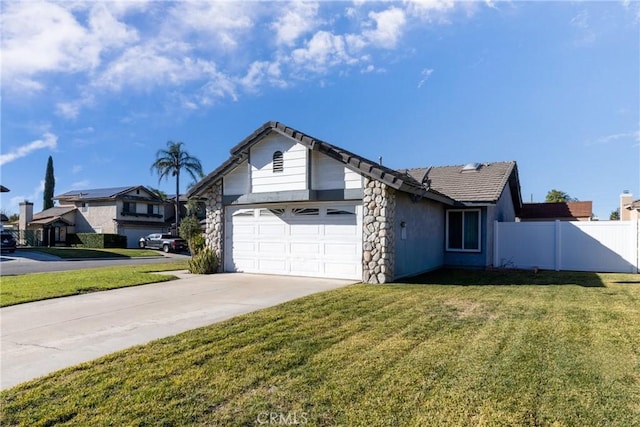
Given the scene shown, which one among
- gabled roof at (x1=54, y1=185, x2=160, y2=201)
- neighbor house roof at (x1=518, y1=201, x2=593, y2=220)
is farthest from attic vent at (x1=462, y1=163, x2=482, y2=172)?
gabled roof at (x1=54, y1=185, x2=160, y2=201)

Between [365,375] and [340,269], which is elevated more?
[340,269]

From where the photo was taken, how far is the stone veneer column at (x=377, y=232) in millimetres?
10648

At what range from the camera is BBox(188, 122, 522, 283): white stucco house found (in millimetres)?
10906

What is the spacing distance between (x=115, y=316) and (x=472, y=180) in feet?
46.9

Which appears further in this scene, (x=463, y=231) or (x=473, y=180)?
(x=473, y=180)

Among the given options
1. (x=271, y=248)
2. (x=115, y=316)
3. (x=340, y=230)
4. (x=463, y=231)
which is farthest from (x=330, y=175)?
(x=463, y=231)

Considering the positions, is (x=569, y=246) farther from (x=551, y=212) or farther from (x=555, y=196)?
(x=555, y=196)

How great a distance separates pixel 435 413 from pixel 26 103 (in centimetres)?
1896

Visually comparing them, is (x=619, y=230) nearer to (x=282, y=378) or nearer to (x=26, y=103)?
(x=282, y=378)

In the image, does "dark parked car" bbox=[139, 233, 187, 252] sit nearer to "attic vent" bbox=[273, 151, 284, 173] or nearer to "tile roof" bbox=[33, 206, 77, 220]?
"tile roof" bbox=[33, 206, 77, 220]

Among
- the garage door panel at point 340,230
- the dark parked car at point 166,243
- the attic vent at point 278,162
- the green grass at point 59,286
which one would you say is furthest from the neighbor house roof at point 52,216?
the garage door panel at point 340,230

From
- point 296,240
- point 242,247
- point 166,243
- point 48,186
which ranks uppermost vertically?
point 48,186

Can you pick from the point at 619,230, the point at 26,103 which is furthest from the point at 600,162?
the point at 26,103

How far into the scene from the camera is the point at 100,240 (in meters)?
36.5
